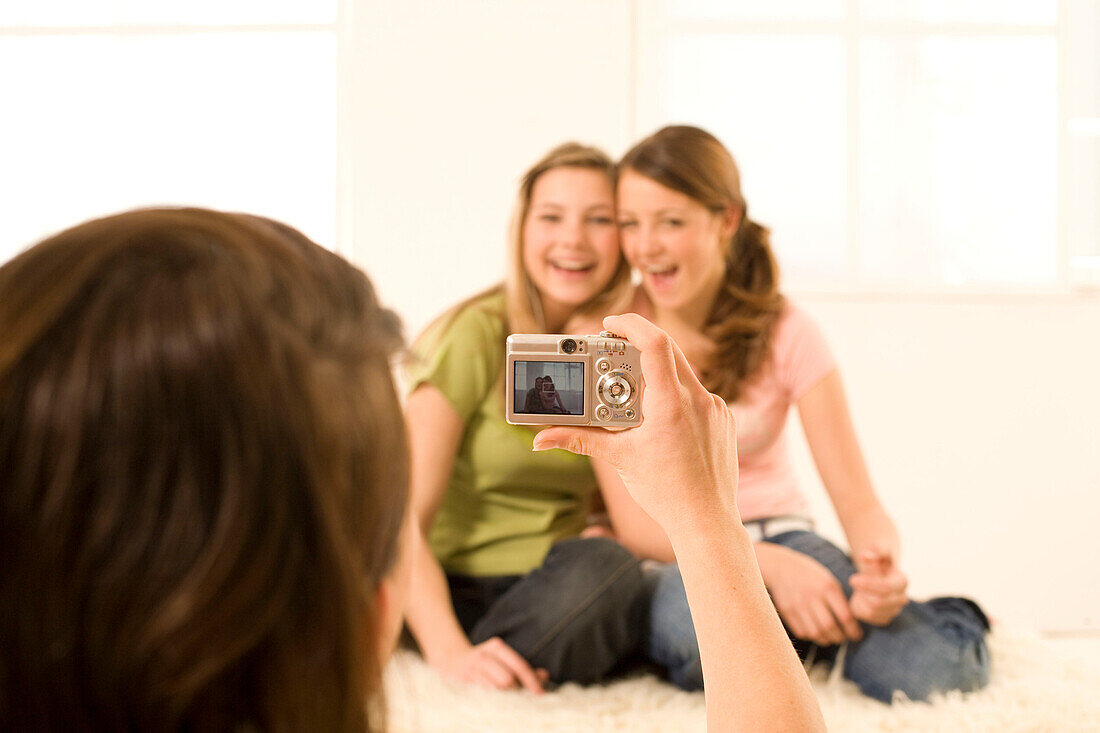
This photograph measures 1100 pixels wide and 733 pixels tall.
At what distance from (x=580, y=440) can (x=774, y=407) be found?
2.83ft

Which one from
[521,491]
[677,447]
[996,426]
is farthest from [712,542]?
[996,426]

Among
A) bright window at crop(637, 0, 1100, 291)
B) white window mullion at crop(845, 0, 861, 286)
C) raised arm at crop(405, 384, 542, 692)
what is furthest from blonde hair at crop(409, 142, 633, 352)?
white window mullion at crop(845, 0, 861, 286)

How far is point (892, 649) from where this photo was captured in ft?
3.84

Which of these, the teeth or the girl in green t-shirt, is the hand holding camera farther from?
the teeth

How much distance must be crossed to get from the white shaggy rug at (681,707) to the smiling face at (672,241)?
2.12 feet

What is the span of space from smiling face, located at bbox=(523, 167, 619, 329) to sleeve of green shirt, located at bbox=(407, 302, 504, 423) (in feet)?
0.48

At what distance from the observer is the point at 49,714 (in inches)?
13.8

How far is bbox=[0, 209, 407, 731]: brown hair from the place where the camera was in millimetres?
336

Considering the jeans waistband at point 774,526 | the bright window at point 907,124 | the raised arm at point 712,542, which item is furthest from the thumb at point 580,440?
the bright window at point 907,124

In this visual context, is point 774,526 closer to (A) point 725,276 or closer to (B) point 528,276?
(A) point 725,276

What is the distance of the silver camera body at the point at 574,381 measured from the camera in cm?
72

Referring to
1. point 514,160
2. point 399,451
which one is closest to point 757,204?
point 514,160

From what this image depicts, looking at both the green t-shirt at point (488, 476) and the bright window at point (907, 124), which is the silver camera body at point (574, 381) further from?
the bright window at point (907, 124)

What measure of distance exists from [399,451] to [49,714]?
176mm
